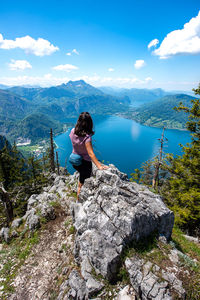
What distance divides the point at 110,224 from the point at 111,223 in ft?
0.17

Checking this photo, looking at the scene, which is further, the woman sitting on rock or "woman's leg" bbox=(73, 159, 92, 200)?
"woman's leg" bbox=(73, 159, 92, 200)

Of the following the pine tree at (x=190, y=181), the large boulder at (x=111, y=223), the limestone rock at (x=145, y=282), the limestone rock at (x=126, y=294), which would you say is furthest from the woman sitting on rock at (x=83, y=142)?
the pine tree at (x=190, y=181)

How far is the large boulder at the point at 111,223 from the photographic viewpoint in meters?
5.09

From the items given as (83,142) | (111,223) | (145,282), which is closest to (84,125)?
(83,142)

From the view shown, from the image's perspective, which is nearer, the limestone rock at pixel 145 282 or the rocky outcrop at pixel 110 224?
the limestone rock at pixel 145 282

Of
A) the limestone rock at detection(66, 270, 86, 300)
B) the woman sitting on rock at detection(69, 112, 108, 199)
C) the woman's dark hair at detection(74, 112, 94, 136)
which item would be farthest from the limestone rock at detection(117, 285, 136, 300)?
the woman's dark hair at detection(74, 112, 94, 136)

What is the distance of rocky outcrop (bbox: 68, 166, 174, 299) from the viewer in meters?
5.07

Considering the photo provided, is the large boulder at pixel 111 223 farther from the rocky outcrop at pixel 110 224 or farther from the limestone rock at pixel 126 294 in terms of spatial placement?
the limestone rock at pixel 126 294

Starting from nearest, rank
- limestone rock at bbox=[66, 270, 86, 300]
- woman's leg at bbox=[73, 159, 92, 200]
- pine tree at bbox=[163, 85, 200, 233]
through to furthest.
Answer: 1. limestone rock at bbox=[66, 270, 86, 300]
2. woman's leg at bbox=[73, 159, 92, 200]
3. pine tree at bbox=[163, 85, 200, 233]

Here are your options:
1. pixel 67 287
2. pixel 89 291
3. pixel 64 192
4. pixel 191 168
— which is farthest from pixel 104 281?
pixel 191 168

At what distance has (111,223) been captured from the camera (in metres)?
5.57

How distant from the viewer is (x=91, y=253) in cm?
527

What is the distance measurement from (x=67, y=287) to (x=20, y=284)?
2.60 metres

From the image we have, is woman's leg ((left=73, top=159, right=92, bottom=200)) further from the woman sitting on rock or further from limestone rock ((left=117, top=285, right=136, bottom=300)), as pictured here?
limestone rock ((left=117, top=285, right=136, bottom=300))
